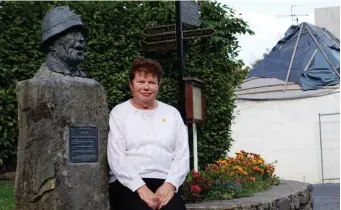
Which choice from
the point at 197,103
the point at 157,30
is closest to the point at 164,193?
the point at 197,103

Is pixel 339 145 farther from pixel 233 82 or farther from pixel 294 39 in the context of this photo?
pixel 233 82

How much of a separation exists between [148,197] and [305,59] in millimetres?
16720

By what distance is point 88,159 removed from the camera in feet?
14.8

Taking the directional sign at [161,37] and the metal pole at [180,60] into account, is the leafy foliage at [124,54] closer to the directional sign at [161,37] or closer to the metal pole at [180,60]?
the directional sign at [161,37]

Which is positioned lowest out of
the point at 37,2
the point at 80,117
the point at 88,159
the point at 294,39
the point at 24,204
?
the point at 24,204

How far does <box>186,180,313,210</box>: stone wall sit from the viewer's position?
5.67m

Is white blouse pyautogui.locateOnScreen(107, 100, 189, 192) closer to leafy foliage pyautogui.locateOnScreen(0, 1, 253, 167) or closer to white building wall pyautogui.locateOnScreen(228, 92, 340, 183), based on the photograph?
leafy foliage pyautogui.locateOnScreen(0, 1, 253, 167)

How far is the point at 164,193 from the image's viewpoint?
4.17m

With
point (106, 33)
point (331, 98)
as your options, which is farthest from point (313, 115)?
point (106, 33)

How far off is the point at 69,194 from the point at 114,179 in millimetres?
380

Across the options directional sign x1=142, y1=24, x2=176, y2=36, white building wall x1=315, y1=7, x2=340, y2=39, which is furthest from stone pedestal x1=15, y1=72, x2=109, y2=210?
white building wall x1=315, y1=7, x2=340, y2=39

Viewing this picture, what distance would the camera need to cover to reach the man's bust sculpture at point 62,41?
467 centimetres

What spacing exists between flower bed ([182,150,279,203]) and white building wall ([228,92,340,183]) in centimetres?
899

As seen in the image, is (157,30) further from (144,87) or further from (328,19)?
(328,19)
